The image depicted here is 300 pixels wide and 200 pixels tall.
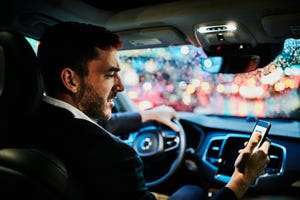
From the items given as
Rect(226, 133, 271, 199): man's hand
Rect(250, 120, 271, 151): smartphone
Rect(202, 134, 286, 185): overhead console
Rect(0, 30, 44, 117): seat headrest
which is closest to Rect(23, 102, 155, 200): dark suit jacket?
Rect(0, 30, 44, 117): seat headrest

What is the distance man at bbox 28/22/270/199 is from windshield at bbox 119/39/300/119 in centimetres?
140

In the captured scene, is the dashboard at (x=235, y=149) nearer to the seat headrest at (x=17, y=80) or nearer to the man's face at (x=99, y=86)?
the man's face at (x=99, y=86)

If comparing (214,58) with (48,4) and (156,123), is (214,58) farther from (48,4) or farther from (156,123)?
(48,4)

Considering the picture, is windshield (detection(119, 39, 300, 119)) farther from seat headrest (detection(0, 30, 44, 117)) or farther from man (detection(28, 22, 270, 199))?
seat headrest (detection(0, 30, 44, 117))

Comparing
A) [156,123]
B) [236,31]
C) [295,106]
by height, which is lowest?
[156,123]

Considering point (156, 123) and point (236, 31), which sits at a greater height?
point (236, 31)

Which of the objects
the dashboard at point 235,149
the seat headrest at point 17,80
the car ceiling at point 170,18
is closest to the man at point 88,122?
the seat headrest at point 17,80

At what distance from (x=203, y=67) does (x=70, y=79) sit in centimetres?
168

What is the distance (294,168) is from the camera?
2744 mm

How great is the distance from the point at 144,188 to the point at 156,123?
1658 millimetres

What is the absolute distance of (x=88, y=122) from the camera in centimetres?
164

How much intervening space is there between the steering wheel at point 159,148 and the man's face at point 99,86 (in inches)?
51.6

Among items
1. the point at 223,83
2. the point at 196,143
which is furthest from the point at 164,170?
the point at 223,83

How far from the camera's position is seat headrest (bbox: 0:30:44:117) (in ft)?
5.22
